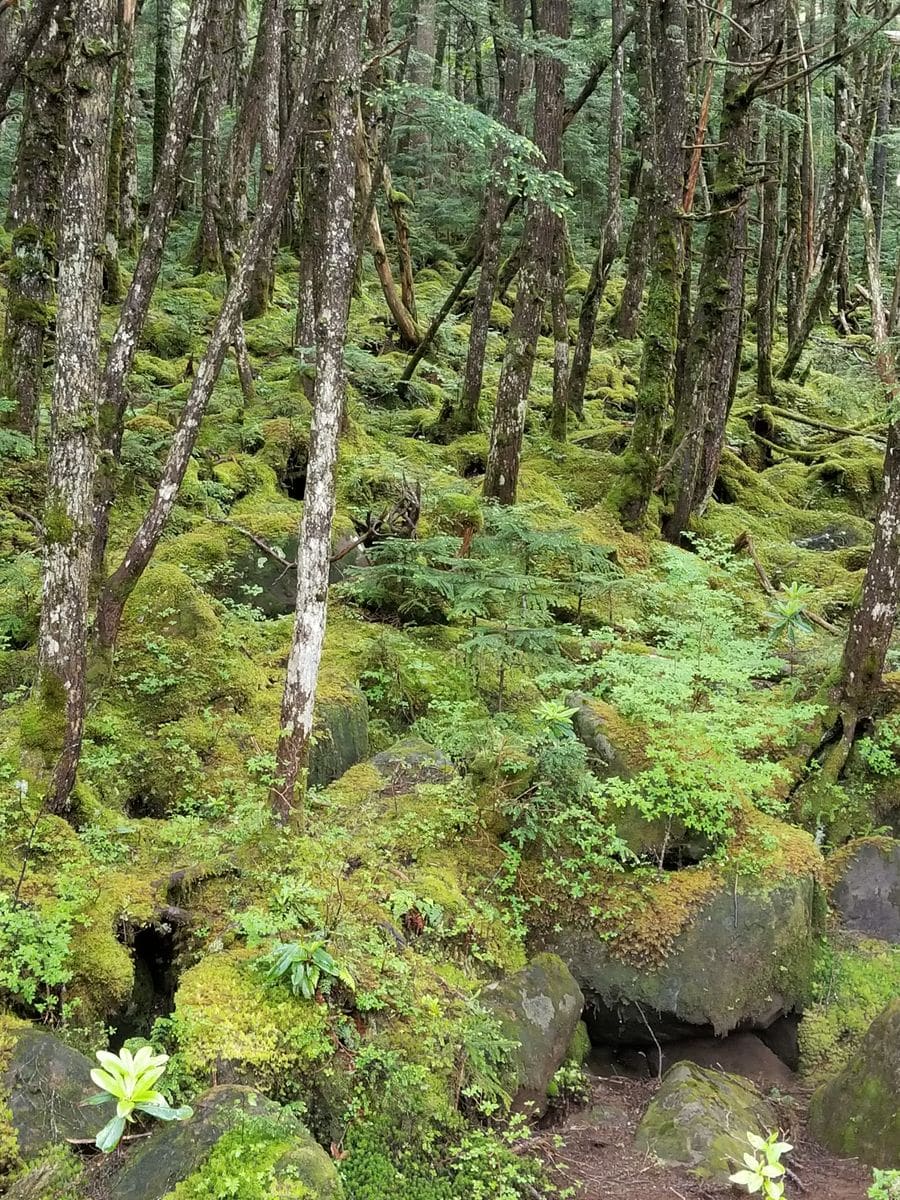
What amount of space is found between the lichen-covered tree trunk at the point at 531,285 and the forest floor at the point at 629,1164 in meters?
7.28

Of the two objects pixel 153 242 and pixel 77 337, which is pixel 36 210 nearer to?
pixel 153 242

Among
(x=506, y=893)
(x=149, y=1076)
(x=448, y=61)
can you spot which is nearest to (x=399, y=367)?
(x=506, y=893)

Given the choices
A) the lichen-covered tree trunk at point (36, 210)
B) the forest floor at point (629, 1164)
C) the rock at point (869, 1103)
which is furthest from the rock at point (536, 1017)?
the lichen-covered tree trunk at point (36, 210)

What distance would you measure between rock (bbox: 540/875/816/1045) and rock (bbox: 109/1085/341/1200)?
2426 mm

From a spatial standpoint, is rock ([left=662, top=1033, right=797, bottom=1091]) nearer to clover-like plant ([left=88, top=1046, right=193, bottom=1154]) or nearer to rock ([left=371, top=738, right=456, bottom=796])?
rock ([left=371, top=738, right=456, bottom=796])

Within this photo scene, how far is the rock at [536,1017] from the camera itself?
469 cm

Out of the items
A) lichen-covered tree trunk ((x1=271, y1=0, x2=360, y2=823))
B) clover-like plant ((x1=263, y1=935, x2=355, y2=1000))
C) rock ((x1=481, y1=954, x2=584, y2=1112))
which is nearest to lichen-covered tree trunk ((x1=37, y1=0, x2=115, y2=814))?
lichen-covered tree trunk ((x1=271, y1=0, x2=360, y2=823))

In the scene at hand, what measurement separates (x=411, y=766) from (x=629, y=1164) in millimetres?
3041

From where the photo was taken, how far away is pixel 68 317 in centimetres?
508

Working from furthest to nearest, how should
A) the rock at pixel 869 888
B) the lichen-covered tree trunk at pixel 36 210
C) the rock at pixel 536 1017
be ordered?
1. the lichen-covered tree trunk at pixel 36 210
2. the rock at pixel 869 888
3. the rock at pixel 536 1017

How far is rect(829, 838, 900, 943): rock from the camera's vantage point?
20.6 ft

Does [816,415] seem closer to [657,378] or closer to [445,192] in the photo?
[657,378]

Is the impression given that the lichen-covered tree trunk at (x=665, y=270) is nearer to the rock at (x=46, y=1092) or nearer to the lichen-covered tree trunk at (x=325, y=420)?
the lichen-covered tree trunk at (x=325, y=420)

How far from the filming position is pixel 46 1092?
361 cm
